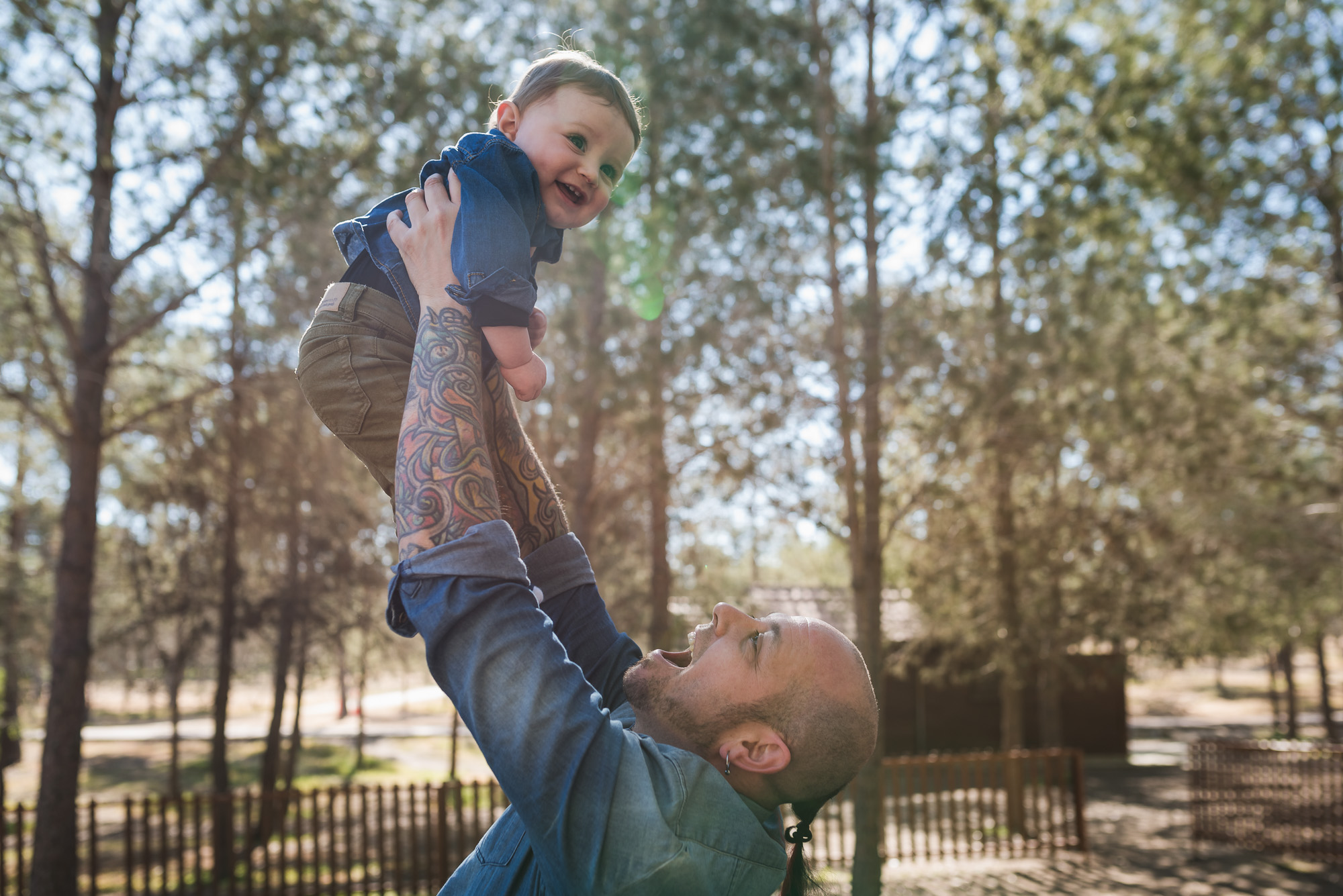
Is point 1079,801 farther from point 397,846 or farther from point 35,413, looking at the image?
point 35,413

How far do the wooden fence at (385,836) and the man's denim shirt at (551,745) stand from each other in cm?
1038

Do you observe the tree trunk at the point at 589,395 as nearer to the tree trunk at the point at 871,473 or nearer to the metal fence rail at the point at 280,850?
the tree trunk at the point at 871,473

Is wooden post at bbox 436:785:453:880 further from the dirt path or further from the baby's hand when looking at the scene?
the baby's hand

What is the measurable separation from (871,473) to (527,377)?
864cm

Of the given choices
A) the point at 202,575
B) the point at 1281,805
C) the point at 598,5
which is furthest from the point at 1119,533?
the point at 202,575

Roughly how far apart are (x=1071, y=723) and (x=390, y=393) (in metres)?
29.9

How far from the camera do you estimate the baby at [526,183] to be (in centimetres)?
145

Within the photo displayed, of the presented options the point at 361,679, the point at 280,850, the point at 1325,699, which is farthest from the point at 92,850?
the point at 1325,699

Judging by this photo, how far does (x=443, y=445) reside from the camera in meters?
1.25

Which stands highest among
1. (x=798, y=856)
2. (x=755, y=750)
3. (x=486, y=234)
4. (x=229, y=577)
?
(x=486, y=234)

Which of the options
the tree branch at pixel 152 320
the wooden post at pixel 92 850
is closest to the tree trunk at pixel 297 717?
the wooden post at pixel 92 850

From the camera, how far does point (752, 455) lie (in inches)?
448

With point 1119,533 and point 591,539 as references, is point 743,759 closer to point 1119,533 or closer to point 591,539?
point 591,539

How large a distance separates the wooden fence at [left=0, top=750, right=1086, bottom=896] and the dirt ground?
0.39 meters
